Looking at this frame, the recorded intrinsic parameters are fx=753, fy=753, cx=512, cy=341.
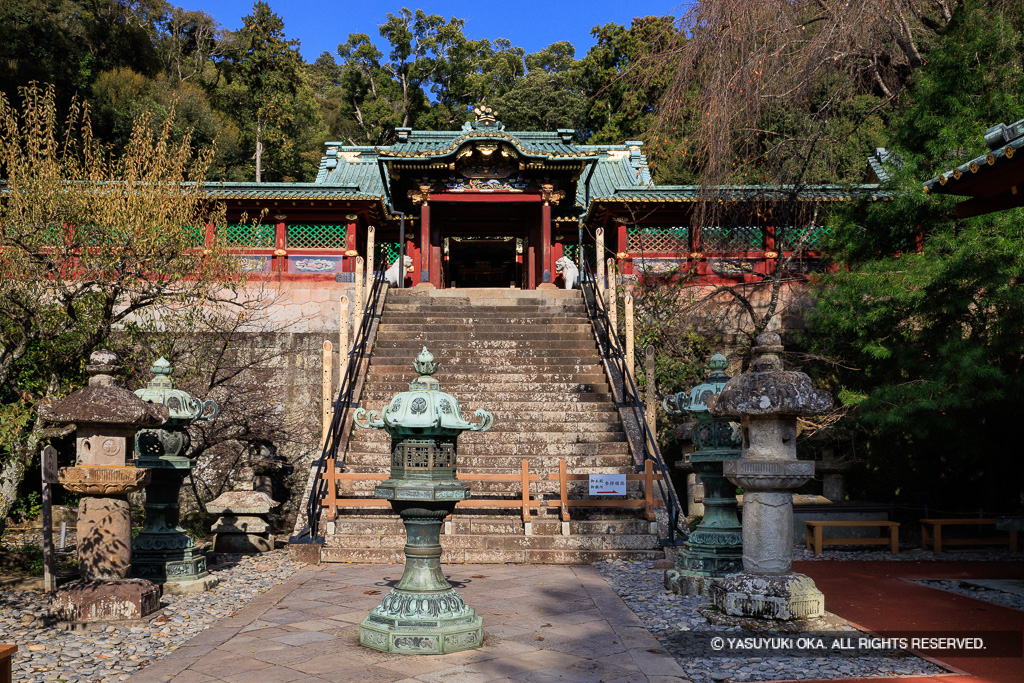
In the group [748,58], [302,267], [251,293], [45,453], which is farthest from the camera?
[302,267]

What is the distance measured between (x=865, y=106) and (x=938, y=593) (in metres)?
9.18

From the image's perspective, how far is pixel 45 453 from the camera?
651 cm

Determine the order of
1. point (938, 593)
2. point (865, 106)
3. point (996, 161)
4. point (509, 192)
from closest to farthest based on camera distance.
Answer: point (996, 161)
point (938, 593)
point (865, 106)
point (509, 192)

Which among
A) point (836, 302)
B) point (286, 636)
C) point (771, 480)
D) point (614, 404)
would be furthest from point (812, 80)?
point (286, 636)

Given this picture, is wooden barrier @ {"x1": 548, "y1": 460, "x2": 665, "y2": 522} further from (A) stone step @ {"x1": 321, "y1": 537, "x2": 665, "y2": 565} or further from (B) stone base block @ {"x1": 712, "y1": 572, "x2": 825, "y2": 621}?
(B) stone base block @ {"x1": 712, "y1": 572, "x2": 825, "y2": 621}

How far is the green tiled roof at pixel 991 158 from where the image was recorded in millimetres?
4938

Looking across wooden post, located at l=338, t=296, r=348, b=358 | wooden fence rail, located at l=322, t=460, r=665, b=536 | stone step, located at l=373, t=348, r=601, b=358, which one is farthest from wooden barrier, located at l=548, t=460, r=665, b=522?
wooden post, located at l=338, t=296, r=348, b=358

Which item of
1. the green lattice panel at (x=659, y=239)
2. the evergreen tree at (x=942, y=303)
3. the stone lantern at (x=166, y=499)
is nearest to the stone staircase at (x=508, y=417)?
the stone lantern at (x=166, y=499)

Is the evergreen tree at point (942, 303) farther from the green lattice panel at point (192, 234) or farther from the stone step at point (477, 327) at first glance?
the green lattice panel at point (192, 234)

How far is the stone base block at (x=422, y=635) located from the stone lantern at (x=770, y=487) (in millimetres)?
2200

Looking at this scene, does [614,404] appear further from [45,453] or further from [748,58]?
[45,453]

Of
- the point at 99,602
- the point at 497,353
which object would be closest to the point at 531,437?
the point at 497,353

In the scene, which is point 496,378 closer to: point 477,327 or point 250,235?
point 477,327

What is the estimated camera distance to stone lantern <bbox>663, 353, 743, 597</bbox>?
24.0 ft
